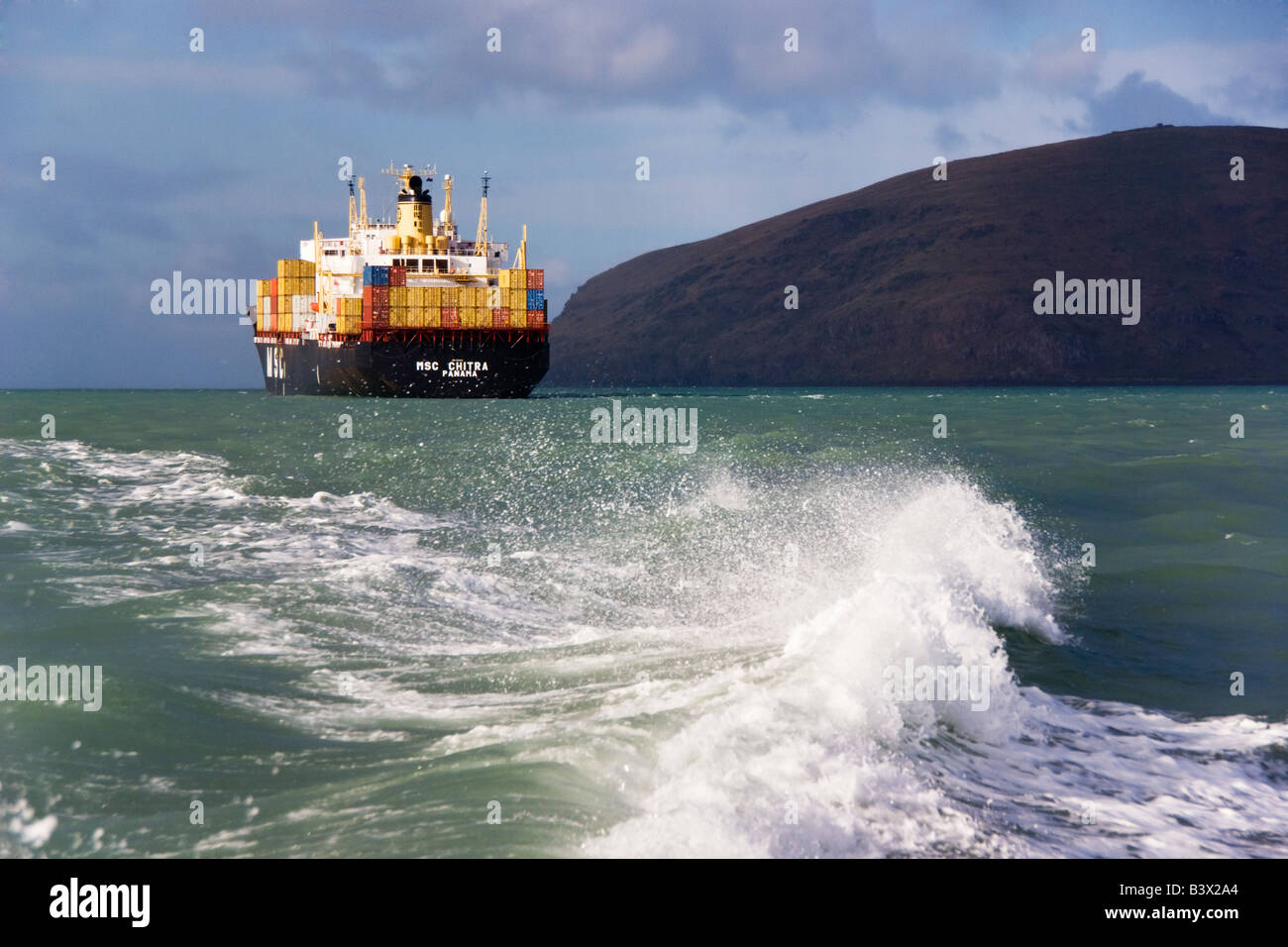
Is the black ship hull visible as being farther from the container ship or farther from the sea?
the sea

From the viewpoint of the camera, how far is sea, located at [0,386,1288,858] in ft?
23.4

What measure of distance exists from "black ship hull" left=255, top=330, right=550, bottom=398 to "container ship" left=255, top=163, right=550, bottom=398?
0.07 m

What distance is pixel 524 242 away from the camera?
81.5 m

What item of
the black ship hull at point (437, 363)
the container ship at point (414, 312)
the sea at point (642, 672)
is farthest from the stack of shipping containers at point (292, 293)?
the sea at point (642, 672)

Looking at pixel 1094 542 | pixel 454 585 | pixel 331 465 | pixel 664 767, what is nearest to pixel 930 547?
pixel 1094 542

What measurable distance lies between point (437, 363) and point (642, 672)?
66.5 meters

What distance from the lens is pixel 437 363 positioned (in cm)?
7481

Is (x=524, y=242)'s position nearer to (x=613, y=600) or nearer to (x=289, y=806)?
(x=613, y=600)

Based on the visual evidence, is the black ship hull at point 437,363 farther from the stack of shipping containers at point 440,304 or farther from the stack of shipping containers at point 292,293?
the stack of shipping containers at point 292,293

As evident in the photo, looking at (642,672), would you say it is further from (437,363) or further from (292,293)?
(292,293)

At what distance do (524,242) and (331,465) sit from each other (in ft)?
179

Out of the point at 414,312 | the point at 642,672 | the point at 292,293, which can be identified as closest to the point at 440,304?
the point at 414,312

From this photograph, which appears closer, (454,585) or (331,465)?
(454,585)

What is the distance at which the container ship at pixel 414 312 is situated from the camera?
74688mm
